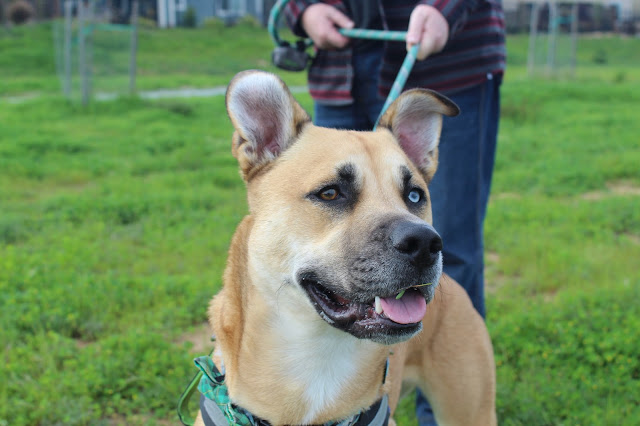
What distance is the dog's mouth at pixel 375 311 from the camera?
204cm

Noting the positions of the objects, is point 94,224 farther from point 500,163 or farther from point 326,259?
point 500,163

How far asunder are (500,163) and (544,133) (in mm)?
2816

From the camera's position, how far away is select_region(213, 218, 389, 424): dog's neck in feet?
7.44

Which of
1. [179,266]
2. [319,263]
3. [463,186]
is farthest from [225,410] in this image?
[179,266]

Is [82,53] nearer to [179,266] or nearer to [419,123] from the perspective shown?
[179,266]

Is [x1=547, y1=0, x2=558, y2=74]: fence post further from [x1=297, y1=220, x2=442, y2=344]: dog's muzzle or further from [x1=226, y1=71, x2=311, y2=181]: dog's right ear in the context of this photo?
[x1=297, y1=220, x2=442, y2=344]: dog's muzzle

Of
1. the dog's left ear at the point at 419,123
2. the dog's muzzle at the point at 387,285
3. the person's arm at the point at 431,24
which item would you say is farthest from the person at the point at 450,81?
the dog's muzzle at the point at 387,285

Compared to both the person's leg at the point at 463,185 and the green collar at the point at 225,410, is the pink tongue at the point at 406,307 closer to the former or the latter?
the green collar at the point at 225,410

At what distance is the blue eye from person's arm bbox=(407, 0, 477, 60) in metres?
0.72

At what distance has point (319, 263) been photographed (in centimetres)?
213

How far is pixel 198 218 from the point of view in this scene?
6453mm

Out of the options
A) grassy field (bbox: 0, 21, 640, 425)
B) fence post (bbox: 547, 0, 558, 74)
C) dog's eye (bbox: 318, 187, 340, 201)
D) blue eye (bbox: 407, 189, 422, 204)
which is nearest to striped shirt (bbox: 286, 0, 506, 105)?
blue eye (bbox: 407, 189, 422, 204)

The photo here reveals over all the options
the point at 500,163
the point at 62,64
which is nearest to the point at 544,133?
the point at 500,163

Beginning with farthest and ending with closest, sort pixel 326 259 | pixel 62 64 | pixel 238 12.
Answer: pixel 238 12
pixel 62 64
pixel 326 259
